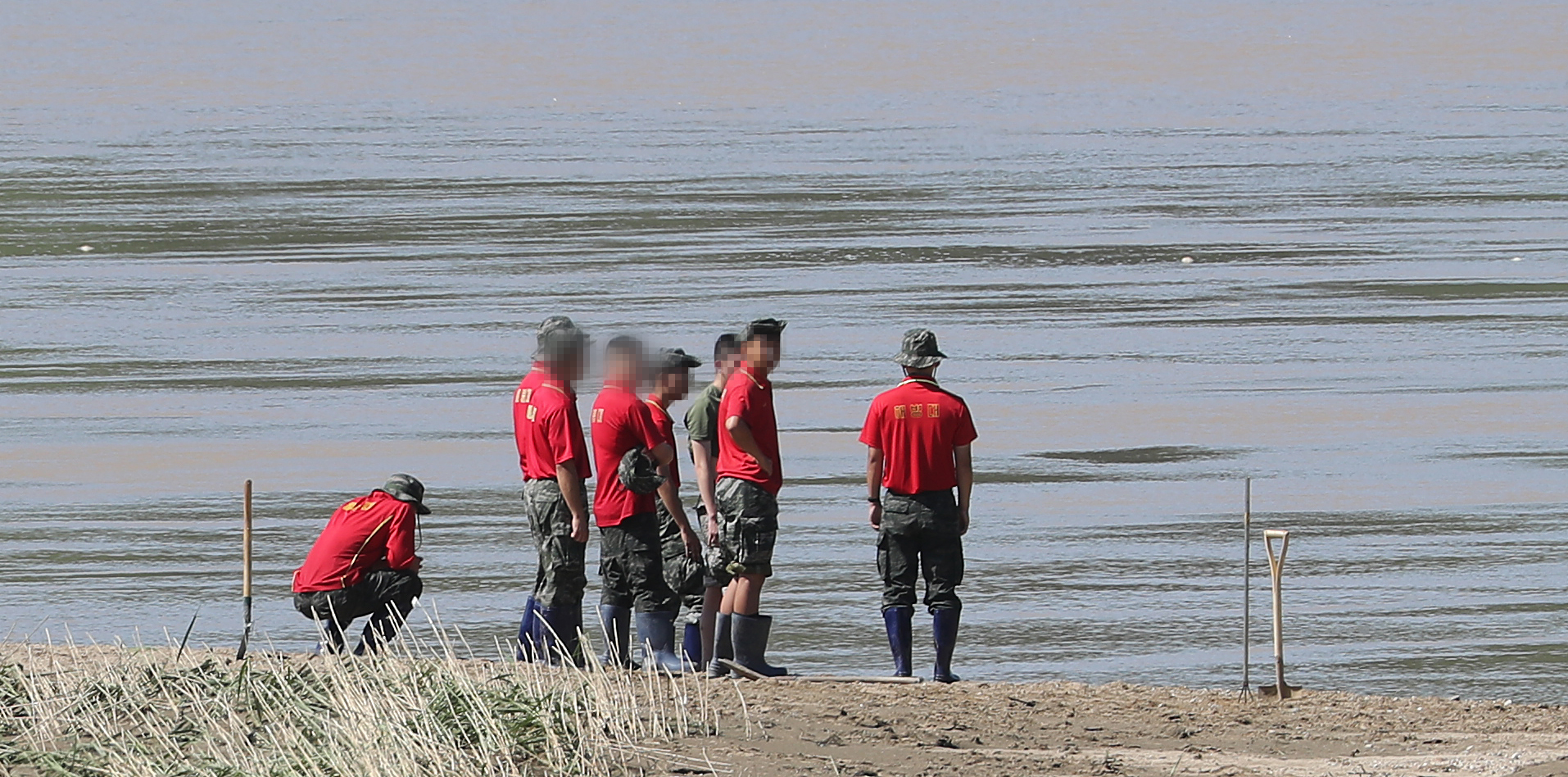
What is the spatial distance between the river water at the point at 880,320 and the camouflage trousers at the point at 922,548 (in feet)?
2.49

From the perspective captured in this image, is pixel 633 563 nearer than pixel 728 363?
Yes

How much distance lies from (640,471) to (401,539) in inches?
43.4

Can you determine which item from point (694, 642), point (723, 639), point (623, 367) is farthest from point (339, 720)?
point (694, 642)

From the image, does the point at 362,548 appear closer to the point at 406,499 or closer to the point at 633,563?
the point at 406,499

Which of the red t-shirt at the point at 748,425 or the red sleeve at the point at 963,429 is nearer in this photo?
the red t-shirt at the point at 748,425

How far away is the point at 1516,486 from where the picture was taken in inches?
548

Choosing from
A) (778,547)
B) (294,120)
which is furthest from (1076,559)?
(294,120)

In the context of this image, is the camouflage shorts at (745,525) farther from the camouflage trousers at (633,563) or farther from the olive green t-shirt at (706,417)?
the camouflage trousers at (633,563)

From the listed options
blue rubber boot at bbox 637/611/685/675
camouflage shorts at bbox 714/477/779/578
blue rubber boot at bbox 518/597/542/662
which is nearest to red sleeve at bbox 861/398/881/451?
camouflage shorts at bbox 714/477/779/578

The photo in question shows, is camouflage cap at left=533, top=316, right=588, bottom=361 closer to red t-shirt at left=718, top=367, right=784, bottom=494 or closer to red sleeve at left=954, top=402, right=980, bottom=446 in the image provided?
red t-shirt at left=718, top=367, right=784, bottom=494

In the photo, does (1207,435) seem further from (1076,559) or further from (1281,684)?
(1281,684)

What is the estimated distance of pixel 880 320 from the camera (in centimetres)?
1995

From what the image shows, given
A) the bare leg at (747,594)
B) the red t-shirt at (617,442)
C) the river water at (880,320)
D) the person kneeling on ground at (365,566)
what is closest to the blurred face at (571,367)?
the red t-shirt at (617,442)

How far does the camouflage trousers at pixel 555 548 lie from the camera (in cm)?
973
